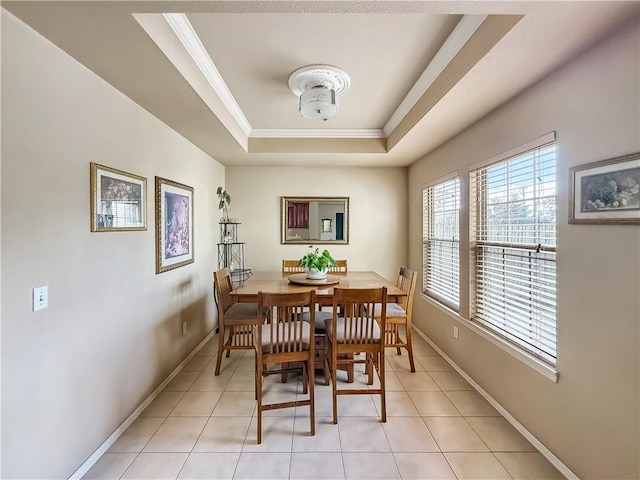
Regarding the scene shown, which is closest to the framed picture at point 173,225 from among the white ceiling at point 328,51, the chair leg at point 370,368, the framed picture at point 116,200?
the framed picture at point 116,200

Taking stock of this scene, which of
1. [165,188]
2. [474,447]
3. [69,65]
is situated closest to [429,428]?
[474,447]

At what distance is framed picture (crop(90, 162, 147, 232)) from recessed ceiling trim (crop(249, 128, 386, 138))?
167 cm

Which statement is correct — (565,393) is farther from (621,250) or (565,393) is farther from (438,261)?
(438,261)

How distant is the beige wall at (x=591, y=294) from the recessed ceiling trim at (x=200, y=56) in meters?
2.17

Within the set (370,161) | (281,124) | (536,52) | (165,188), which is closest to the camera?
(536,52)

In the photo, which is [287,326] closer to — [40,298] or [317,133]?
[40,298]

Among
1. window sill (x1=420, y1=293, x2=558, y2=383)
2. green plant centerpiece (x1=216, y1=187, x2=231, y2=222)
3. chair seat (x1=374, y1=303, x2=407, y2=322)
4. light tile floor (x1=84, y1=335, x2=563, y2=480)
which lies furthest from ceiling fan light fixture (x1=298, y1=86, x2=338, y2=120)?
light tile floor (x1=84, y1=335, x2=563, y2=480)

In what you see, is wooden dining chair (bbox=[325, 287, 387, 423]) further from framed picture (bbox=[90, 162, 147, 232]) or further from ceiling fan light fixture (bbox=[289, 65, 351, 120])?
framed picture (bbox=[90, 162, 147, 232])

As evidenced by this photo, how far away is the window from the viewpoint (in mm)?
3115

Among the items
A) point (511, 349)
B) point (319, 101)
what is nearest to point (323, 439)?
point (511, 349)

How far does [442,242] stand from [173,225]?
293cm

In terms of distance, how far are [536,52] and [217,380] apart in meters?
3.32

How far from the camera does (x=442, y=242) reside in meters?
3.46

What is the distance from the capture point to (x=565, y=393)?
1690 millimetres
